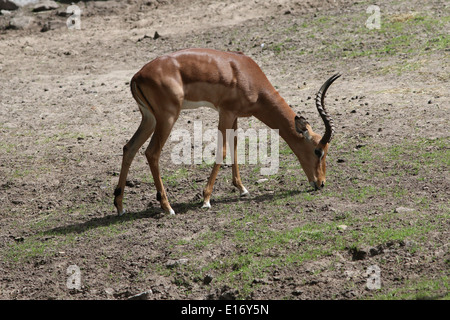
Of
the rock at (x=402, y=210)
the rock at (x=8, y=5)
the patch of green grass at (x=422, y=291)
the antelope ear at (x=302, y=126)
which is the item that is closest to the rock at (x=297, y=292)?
the patch of green grass at (x=422, y=291)

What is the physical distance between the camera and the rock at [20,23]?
51.7ft

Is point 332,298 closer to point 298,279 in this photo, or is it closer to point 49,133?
point 298,279

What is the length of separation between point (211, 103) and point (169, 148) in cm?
225

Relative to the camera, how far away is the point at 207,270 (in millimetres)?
6625

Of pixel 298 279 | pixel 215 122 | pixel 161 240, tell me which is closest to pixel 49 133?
pixel 215 122

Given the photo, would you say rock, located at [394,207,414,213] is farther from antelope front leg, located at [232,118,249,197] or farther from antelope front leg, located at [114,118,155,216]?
antelope front leg, located at [114,118,155,216]

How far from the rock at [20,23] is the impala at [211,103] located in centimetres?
886

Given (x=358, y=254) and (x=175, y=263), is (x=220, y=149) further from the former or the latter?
(x=358, y=254)

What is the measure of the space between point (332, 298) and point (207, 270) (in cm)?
126

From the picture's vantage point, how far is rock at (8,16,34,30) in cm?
1576

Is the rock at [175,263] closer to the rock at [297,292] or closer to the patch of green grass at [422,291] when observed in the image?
the rock at [297,292]

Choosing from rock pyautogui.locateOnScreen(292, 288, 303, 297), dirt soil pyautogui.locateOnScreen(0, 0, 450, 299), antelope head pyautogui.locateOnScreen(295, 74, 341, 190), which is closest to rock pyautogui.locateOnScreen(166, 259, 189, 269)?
dirt soil pyautogui.locateOnScreen(0, 0, 450, 299)

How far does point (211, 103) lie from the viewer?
7977mm

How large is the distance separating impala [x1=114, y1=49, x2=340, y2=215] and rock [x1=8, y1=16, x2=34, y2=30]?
8856 mm
